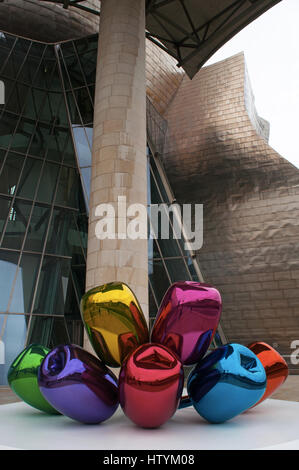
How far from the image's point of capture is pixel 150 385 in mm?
3338

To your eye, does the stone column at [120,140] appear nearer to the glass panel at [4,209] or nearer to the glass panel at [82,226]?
the glass panel at [82,226]

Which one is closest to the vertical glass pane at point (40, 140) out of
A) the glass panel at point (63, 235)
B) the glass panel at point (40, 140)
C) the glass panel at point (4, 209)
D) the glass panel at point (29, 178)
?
the glass panel at point (40, 140)

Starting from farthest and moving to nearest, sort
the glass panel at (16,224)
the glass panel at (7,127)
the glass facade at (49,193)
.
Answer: the glass panel at (7,127), the glass panel at (16,224), the glass facade at (49,193)

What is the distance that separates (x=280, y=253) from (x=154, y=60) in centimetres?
1289

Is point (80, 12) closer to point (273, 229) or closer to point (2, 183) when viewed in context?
point (2, 183)

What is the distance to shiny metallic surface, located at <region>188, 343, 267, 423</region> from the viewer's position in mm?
3531

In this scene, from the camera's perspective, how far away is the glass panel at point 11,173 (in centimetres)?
1730

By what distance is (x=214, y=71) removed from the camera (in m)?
21.6

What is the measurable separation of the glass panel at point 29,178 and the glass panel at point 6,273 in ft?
10.3

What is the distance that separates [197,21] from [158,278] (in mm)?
10582

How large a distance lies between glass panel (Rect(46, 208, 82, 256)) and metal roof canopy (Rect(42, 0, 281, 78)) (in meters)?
8.32

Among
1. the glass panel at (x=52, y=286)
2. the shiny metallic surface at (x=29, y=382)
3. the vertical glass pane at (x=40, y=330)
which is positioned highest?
the glass panel at (x=52, y=286)

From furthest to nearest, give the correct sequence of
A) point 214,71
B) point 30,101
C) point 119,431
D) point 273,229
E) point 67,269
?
point 214,71, point 30,101, point 273,229, point 67,269, point 119,431

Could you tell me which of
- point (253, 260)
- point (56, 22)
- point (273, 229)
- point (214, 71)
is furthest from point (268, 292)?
point (56, 22)
